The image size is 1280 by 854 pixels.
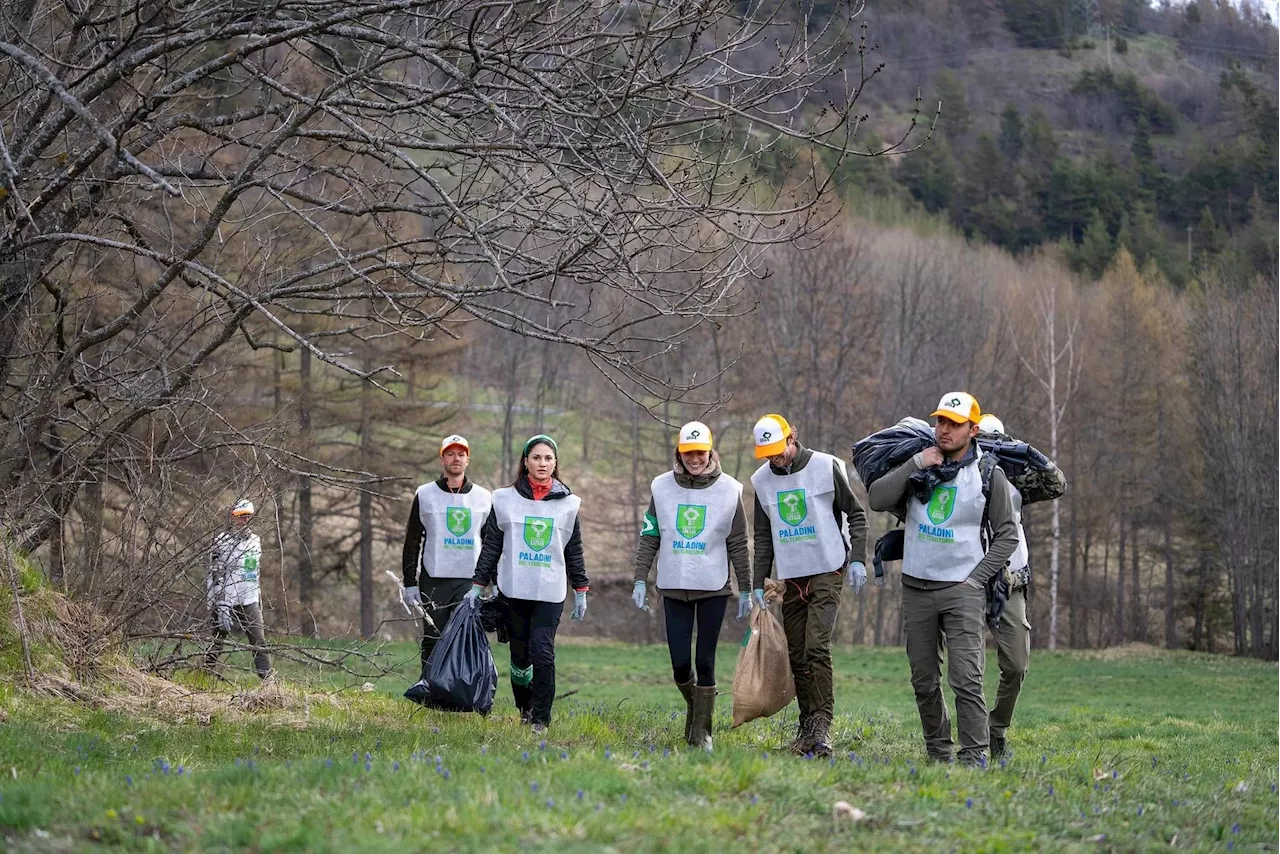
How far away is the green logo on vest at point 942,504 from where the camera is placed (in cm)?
815

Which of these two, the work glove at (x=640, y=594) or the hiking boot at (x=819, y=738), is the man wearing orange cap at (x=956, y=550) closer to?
the hiking boot at (x=819, y=738)

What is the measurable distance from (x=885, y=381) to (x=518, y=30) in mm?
37350

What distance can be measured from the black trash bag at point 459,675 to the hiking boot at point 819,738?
2098mm

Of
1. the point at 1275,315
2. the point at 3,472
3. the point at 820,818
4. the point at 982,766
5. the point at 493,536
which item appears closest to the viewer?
the point at 820,818

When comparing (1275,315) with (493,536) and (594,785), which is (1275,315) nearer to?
(493,536)

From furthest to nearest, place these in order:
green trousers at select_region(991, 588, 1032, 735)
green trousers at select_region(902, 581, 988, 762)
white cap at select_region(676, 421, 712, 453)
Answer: white cap at select_region(676, 421, 712, 453), green trousers at select_region(991, 588, 1032, 735), green trousers at select_region(902, 581, 988, 762)

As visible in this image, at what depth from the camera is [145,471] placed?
1077 cm

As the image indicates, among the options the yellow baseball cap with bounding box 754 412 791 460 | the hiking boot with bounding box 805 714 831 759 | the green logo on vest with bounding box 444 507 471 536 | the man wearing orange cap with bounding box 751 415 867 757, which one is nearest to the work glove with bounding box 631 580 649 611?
the man wearing orange cap with bounding box 751 415 867 757

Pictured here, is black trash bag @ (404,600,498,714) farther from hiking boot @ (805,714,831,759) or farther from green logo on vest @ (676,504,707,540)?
hiking boot @ (805,714,831,759)

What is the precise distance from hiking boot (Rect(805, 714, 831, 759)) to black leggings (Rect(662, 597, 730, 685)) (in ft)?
2.39

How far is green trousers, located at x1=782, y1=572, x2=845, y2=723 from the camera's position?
893 cm

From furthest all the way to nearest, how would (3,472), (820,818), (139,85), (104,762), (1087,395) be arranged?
(1087,395) < (139,85) < (3,472) < (104,762) < (820,818)

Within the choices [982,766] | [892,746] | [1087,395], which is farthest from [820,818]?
[1087,395]

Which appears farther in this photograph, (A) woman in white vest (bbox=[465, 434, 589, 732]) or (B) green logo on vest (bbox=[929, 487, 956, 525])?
(A) woman in white vest (bbox=[465, 434, 589, 732])
